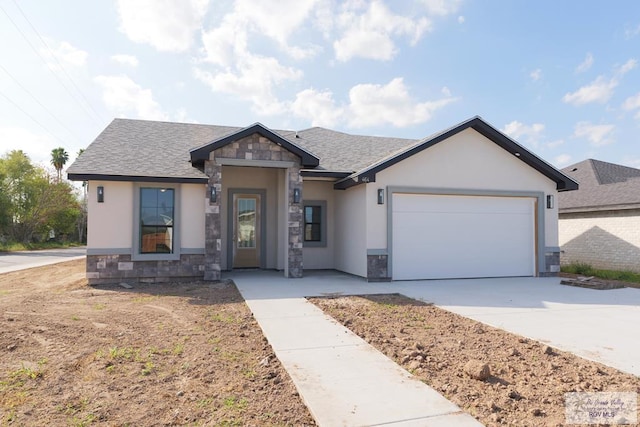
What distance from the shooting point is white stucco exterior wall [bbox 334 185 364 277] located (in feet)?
35.3

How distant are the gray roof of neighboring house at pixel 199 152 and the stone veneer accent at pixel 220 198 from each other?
265 mm

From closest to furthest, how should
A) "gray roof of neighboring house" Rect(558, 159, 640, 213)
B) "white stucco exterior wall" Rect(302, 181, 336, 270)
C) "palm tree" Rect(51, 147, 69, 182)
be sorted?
"white stucco exterior wall" Rect(302, 181, 336, 270) → "gray roof of neighboring house" Rect(558, 159, 640, 213) → "palm tree" Rect(51, 147, 69, 182)

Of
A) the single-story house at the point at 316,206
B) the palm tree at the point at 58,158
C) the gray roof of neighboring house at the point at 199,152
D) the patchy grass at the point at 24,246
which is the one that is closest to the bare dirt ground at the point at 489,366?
the single-story house at the point at 316,206

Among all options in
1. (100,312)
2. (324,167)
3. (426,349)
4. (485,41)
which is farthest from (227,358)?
(485,41)

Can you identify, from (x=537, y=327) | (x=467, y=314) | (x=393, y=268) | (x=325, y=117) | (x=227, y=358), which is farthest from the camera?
(x=325, y=117)

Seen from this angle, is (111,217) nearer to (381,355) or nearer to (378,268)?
(378,268)

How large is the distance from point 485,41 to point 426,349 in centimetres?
1155

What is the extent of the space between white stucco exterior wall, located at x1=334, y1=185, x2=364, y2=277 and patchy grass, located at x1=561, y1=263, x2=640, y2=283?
25.8ft

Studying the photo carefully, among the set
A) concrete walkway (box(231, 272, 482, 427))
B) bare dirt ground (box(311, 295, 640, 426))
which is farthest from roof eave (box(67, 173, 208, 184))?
bare dirt ground (box(311, 295, 640, 426))

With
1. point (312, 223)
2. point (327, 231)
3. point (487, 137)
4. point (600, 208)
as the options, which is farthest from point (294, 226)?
point (600, 208)

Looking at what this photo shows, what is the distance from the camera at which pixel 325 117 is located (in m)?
19.0

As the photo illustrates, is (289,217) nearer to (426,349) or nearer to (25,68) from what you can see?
(426,349)

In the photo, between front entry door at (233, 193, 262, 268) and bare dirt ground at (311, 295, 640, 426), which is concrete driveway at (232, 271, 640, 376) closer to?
bare dirt ground at (311, 295, 640, 426)

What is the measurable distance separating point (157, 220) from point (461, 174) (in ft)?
28.4
